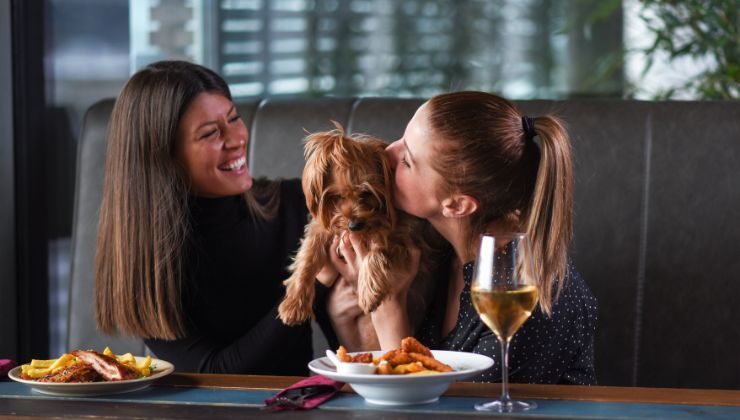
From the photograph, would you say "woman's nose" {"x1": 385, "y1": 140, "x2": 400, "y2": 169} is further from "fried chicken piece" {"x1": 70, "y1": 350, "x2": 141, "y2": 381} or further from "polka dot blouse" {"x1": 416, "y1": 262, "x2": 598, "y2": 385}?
"fried chicken piece" {"x1": 70, "y1": 350, "x2": 141, "y2": 381}

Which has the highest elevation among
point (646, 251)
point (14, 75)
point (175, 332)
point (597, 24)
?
point (597, 24)

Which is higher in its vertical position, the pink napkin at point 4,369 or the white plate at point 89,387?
the white plate at point 89,387

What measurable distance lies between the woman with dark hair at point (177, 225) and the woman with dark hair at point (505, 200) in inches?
19.4

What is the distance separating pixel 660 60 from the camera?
3.30m

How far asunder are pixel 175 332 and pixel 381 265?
563mm

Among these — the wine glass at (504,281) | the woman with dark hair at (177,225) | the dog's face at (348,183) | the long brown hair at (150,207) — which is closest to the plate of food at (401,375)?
the wine glass at (504,281)

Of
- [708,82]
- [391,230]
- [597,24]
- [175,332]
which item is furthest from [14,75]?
[708,82]

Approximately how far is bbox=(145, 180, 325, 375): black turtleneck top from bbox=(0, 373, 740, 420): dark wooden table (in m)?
0.71

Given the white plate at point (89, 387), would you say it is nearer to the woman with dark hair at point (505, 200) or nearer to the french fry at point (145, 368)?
the french fry at point (145, 368)

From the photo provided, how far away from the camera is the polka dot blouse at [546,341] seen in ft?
5.95

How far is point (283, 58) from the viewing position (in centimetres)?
345

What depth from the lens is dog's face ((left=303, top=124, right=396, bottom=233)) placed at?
6.44 feet

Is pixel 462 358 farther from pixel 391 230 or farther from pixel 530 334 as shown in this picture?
pixel 391 230

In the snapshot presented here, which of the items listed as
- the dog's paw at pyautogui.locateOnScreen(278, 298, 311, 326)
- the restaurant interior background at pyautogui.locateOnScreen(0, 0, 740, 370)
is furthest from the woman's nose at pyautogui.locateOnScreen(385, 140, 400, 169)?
the restaurant interior background at pyautogui.locateOnScreen(0, 0, 740, 370)
